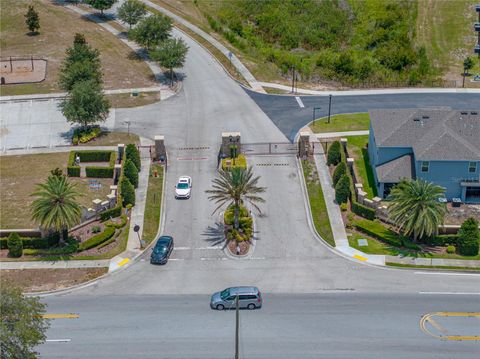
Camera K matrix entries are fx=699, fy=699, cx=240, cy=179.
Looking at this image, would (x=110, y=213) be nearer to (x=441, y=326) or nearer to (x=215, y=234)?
(x=215, y=234)

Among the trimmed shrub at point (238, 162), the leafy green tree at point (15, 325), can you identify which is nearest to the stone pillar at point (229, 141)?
the trimmed shrub at point (238, 162)

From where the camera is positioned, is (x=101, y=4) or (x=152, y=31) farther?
(x=101, y=4)

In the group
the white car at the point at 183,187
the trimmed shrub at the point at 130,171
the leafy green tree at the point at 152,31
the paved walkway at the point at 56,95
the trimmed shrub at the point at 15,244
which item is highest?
the leafy green tree at the point at 152,31

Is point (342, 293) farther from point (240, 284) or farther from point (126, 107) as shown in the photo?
point (126, 107)

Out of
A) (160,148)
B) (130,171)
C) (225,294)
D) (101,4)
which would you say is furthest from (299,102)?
(101,4)

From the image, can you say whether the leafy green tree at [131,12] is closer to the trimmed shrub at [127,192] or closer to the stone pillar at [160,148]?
the stone pillar at [160,148]

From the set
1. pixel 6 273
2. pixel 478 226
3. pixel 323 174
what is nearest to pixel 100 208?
pixel 6 273
